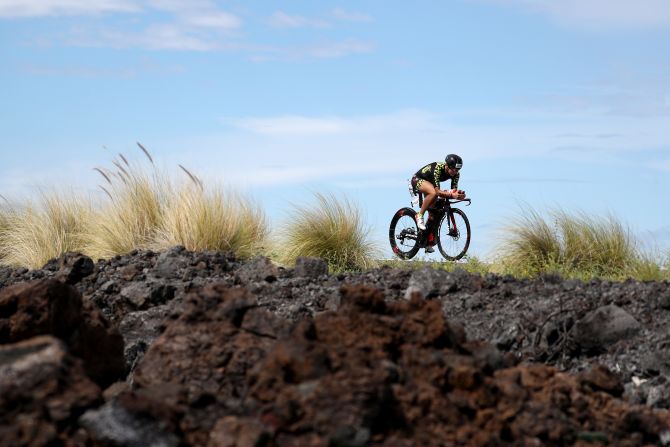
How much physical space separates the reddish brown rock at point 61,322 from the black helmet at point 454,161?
954 cm

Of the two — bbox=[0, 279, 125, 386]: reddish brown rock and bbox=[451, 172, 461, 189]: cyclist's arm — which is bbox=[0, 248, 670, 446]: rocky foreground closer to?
bbox=[0, 279, 125, 386]: reddish brown rock

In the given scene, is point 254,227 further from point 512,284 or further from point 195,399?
point 195,399

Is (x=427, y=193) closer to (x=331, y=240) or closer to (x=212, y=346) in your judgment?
(x=331, y=240)

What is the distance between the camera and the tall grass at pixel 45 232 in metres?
13.5

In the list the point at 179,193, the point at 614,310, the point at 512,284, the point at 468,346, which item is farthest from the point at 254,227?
the point at 468,346

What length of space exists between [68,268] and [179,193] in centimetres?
333

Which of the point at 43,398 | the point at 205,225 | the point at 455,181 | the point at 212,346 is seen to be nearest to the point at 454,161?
the point at 455,181

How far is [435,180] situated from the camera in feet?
Result: 46.6

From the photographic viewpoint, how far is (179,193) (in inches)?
495

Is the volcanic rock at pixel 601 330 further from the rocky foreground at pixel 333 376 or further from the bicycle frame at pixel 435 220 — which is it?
the bicycle frame at pixel 435 220

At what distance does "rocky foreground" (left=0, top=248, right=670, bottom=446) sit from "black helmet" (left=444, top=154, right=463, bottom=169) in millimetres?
7630

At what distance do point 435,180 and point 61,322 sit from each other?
996 centimetres

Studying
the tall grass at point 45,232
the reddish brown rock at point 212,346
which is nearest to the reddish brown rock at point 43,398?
the reddish brown rock at point 212,346

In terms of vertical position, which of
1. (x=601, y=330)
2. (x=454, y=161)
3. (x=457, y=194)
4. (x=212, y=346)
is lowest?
(x=601, y=330)
